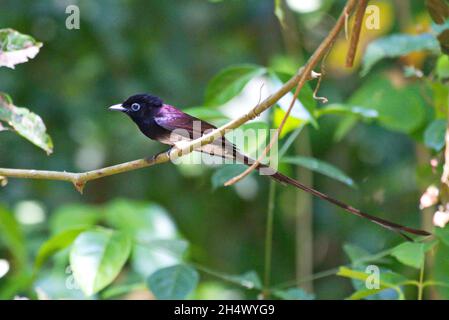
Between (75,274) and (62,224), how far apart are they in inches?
61.0

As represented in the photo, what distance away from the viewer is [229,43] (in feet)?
21.0

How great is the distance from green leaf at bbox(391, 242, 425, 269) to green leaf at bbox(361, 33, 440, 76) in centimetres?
83

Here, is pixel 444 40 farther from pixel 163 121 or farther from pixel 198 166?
pixel 198 166

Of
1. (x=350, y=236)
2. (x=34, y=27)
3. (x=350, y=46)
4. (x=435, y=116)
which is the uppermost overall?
(x=34, y=27)

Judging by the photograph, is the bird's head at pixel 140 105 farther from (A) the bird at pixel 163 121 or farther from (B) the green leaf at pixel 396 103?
(B) the green leaf at pixel 396 103

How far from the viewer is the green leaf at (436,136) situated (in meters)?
2.62

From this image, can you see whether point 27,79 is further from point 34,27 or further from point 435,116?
point 435,116

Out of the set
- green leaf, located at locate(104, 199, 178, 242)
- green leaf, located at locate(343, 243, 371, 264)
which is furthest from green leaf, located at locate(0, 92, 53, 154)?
green leaf, located at locate(104, 199, 178, 242)

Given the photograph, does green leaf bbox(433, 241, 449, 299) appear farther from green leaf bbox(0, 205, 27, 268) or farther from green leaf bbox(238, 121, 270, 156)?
green leaf bbox(0, 205, 27, 268)

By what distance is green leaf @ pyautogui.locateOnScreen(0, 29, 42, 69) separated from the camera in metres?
2.34

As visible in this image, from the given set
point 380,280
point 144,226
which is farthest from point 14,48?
point 144,226

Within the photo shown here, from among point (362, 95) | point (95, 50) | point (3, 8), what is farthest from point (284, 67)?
point (3, 8)

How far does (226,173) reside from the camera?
2.85 m

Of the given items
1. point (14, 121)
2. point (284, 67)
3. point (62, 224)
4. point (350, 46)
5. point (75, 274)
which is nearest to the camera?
point (350, 46)
